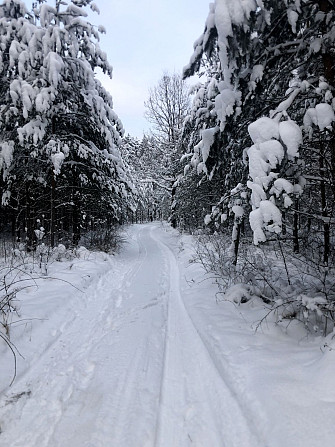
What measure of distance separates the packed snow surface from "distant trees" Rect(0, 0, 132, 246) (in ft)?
18.1

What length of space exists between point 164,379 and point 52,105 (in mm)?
9055

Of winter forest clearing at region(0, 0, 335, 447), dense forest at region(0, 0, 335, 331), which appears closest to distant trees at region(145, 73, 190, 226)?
dense forest at region(0, 0, 335, 331)

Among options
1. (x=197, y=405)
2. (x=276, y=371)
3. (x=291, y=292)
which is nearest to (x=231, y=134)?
(x=291, y=292)

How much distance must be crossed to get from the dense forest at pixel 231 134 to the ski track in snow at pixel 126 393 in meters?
1.64

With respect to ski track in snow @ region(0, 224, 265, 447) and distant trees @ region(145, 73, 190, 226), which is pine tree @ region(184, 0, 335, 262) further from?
distant trees @ region(145, 73, 190, 226)

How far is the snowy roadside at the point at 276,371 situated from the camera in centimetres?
246

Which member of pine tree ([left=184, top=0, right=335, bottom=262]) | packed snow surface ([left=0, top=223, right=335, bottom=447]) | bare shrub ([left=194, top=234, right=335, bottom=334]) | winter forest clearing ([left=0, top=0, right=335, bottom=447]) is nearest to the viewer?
packed snow surface ([left=0, top=223, right=335, bottom=447])

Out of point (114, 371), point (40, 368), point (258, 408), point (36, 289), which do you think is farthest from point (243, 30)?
point (36, 289)

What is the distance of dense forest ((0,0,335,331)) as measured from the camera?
3.77 meters

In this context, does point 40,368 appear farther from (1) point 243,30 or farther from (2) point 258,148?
(1) point 243,30

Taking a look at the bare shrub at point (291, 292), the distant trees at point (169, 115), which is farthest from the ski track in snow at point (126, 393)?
the distant trees at point (169, 115)

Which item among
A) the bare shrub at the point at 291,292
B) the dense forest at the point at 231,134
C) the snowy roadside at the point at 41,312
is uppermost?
the dense forest at the point at 231,134

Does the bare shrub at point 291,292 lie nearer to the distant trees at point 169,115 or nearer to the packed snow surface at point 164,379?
the packed snow surface at point 164,379

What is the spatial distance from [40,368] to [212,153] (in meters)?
4.27
